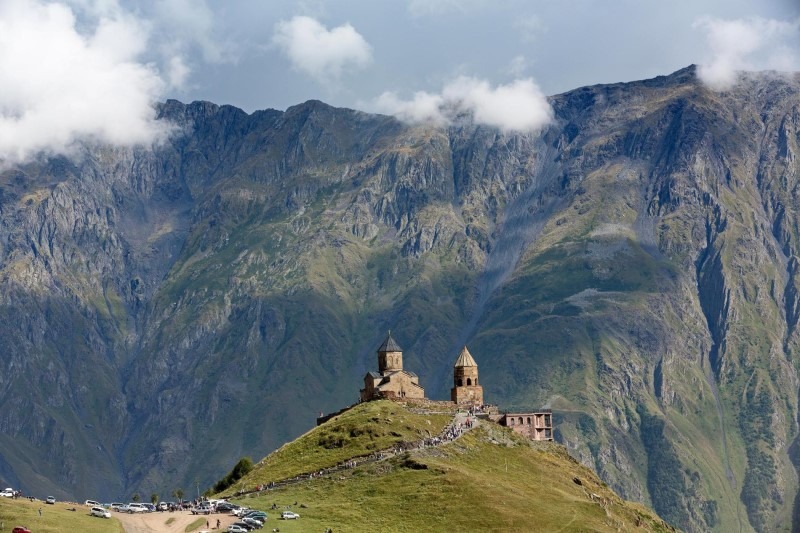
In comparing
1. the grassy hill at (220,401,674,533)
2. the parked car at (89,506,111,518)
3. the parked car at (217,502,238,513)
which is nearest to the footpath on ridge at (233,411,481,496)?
the grassy hill at (220,401,674,533)

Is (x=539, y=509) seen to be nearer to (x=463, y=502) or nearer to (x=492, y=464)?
(x=463, y=502)

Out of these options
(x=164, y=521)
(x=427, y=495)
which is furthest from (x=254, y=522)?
(x=427, y=495)

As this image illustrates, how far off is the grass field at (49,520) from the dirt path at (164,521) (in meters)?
2.27

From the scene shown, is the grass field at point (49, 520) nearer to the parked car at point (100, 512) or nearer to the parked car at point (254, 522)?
the parked car at point (100, 512)

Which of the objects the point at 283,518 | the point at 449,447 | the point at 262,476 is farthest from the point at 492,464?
the point at 283,518

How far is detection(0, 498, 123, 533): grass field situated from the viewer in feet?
465

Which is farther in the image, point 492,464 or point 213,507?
point 492,464

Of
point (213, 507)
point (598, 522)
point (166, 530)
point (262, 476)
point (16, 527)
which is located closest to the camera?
point (16, 527)

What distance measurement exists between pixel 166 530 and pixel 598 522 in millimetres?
56856

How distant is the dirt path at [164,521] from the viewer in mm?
150375

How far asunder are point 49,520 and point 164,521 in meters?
14.9

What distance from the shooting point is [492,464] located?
194750 mm

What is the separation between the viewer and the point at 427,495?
170 metres

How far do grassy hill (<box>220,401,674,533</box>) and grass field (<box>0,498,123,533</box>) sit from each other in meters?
18.7
